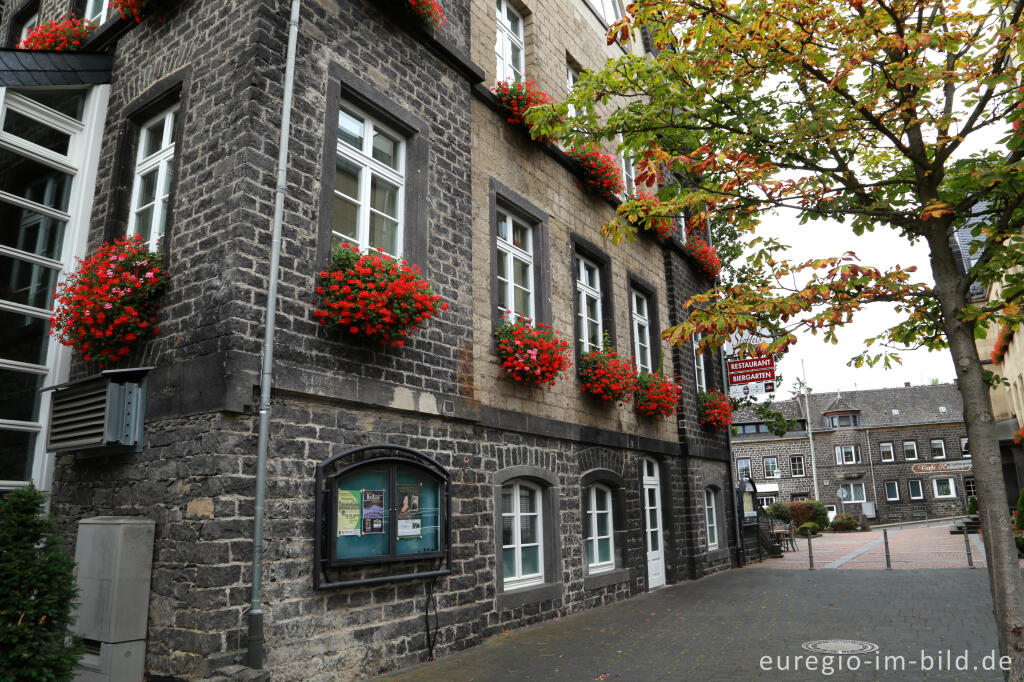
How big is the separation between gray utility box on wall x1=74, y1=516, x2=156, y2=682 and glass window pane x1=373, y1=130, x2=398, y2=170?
4.32 metres

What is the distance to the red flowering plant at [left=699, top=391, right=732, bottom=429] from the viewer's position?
15258 millimetres

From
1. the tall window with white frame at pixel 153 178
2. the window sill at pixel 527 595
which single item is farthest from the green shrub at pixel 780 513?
the tall window with white frame at pixel 153 178

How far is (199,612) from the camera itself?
5.18 meters

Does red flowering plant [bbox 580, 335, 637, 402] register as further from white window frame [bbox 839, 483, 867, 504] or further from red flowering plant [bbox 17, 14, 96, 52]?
white window frame [bbox 839, 483, 867, 504]

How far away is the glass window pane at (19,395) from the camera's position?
6.67 metres

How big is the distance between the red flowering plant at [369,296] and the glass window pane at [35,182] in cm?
332

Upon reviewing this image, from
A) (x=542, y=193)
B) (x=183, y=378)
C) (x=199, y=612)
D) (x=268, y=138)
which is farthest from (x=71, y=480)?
(x=542, y=193)

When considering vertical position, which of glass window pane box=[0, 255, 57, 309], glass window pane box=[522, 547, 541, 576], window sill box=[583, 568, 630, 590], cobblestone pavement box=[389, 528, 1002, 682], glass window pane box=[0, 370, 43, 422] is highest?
glass window pane box=[0, 255, 57, 309]

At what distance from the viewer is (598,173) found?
11688mm

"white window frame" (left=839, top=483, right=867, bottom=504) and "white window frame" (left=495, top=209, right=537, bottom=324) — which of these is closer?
"white window frame" (left=495, top=209, right=537, bottom=324)

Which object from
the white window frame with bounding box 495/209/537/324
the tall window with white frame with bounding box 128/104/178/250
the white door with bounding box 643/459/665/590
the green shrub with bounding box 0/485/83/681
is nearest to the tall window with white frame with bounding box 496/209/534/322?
the white window frame with bounding box 495/209/537/324

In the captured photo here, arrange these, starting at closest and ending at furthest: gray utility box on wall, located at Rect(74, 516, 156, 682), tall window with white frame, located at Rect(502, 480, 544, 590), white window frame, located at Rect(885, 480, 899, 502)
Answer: gray utility box on wall, located at Rect(74, 516, 156, 682) → tall window with white frame, located at Rect(502, 480, 544, 590) → white window frame, located at Rect(885, 480, 899, 502)

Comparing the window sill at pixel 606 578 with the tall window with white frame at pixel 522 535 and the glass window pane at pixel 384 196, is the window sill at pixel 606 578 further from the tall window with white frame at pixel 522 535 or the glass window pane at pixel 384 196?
the glass window pane at pixel 384 196

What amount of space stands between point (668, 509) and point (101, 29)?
11.5 m
